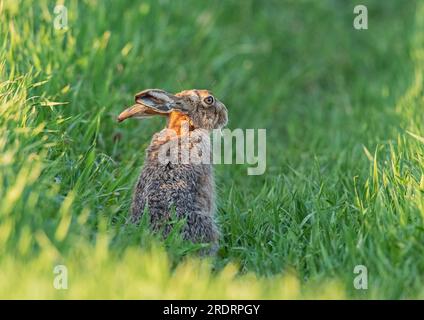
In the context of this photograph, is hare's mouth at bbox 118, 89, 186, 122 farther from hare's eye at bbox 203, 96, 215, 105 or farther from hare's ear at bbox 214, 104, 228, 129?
hare's ear at bbox 214, 104, 228, 129

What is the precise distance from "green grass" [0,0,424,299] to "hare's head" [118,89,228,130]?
0.46 metres

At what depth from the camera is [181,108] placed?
6.22 metres

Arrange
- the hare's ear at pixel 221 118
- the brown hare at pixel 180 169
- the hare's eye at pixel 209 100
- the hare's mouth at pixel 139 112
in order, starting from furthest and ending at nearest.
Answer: the hare's ear at pixel 221 118 < the hare's eye at pixel 209 100 < the hare's mouth at pixel 139 112 < the brown hare at pixel 180 169

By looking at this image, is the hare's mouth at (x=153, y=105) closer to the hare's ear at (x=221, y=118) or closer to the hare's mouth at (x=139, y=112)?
the hare's mouth at (x=139, y=112)

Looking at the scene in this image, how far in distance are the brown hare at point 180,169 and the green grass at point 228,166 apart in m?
0.20

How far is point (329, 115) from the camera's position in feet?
30.1

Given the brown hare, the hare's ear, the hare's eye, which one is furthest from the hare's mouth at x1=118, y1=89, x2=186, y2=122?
the hare's ear

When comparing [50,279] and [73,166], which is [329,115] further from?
[50,279]

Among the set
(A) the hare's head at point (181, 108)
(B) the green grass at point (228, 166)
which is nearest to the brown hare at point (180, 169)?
(A) the hare's head at point (181, 108)

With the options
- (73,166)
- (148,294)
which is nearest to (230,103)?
(73,166)

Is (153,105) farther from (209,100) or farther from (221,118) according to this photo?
(221,118)

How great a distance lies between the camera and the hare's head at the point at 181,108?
6035 mm

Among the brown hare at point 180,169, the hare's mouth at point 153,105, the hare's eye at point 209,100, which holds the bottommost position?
the brown hare at point 180,169

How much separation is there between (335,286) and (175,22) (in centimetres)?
519
